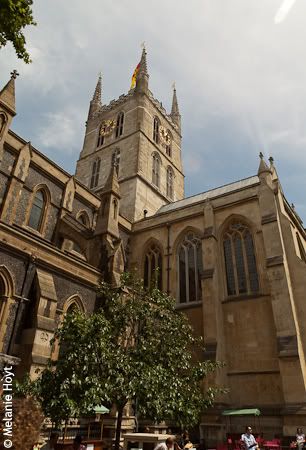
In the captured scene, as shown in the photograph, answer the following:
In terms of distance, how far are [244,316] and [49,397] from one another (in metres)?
12.1

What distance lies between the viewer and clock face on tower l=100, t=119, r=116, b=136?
39719 millimetres

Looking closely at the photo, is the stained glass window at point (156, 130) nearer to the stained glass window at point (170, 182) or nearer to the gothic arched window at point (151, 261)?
the stained glass window at point (170, 182)

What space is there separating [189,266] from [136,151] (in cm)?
1620

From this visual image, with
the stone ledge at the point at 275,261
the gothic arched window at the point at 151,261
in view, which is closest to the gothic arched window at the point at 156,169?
the gothic arched window at the point at 151,261

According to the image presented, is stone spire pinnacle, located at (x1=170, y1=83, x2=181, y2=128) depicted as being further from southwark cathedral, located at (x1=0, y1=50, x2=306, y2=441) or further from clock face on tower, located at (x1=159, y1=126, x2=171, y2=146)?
southwark cathedral, located at (x1=0, y1=50, x2=306, y2=441)

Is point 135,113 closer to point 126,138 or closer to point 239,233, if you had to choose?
point 126,138

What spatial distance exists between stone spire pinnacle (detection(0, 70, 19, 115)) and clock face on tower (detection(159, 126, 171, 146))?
23229 mm

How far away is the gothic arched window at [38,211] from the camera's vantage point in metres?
19.4

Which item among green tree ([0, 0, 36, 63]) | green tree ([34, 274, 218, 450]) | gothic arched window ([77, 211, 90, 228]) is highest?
gothic arched window ([77, 211, 90, 228])

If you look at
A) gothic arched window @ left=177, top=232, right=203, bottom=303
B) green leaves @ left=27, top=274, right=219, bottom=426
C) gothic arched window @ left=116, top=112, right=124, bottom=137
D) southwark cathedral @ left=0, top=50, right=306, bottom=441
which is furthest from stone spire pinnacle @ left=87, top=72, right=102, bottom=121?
green leaves @ left=27, top=274, right=219, bottom=426

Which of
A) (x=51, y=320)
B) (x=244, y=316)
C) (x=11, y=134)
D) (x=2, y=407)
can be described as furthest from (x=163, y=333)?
(x=11, y=134)

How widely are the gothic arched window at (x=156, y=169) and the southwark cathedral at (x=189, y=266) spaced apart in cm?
789

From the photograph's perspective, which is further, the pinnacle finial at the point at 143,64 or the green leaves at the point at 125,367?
the pinnacle finial at the point at 143,64

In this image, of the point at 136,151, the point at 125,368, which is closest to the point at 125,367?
the point at 125,368
